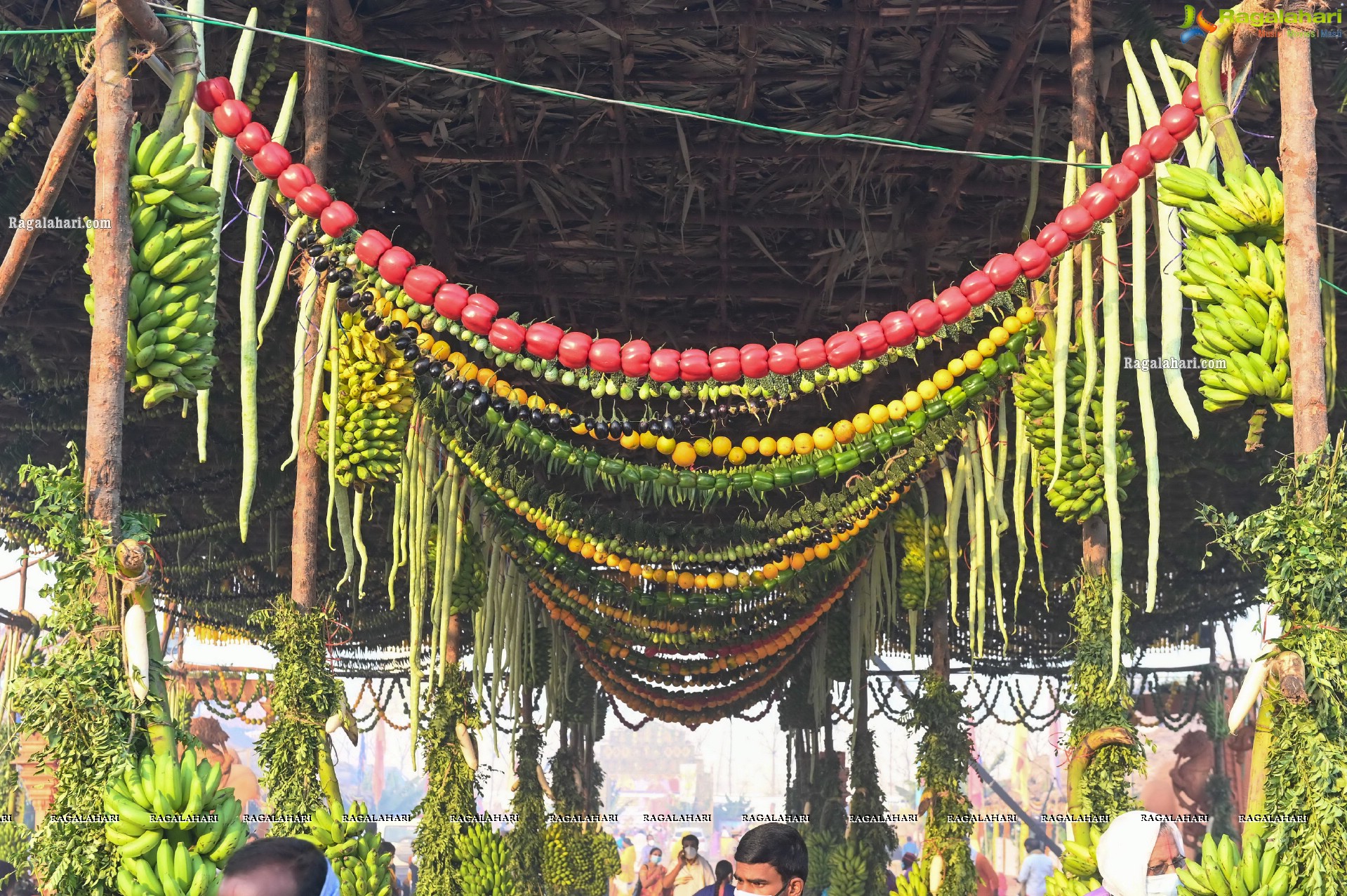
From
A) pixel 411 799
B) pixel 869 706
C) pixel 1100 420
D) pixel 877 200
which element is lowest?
pixel 411 799

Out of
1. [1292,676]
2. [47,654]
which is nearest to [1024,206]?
[1292,676]

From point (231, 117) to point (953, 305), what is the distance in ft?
8.65

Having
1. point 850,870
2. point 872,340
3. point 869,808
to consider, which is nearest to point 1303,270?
point 872,340

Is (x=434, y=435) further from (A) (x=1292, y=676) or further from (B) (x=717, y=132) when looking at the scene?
(A) (x=1292, y=676)

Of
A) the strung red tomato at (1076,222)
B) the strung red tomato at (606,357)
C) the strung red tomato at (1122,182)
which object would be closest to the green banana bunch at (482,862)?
the strung red tomato at (606,357)

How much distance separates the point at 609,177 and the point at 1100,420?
10.8ft

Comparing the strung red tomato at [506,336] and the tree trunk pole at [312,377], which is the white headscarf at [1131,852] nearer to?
the strung red tomato at [506,336]

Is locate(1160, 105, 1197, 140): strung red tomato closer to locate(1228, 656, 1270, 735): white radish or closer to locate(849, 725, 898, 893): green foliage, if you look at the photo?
locate(1228, 656, 1270, 735): white radish

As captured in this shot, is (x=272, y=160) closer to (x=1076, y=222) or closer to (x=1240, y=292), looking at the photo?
(x=1076, y=222)

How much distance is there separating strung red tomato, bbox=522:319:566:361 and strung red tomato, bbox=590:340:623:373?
0.47 feet

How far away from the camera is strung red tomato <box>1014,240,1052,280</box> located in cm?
438

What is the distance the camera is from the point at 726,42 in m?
5.81

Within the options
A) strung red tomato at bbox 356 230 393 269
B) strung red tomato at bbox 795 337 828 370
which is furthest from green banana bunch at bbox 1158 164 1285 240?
strung red tomato at bbox 356 230 393 269

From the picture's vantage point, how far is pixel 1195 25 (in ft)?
15.4
